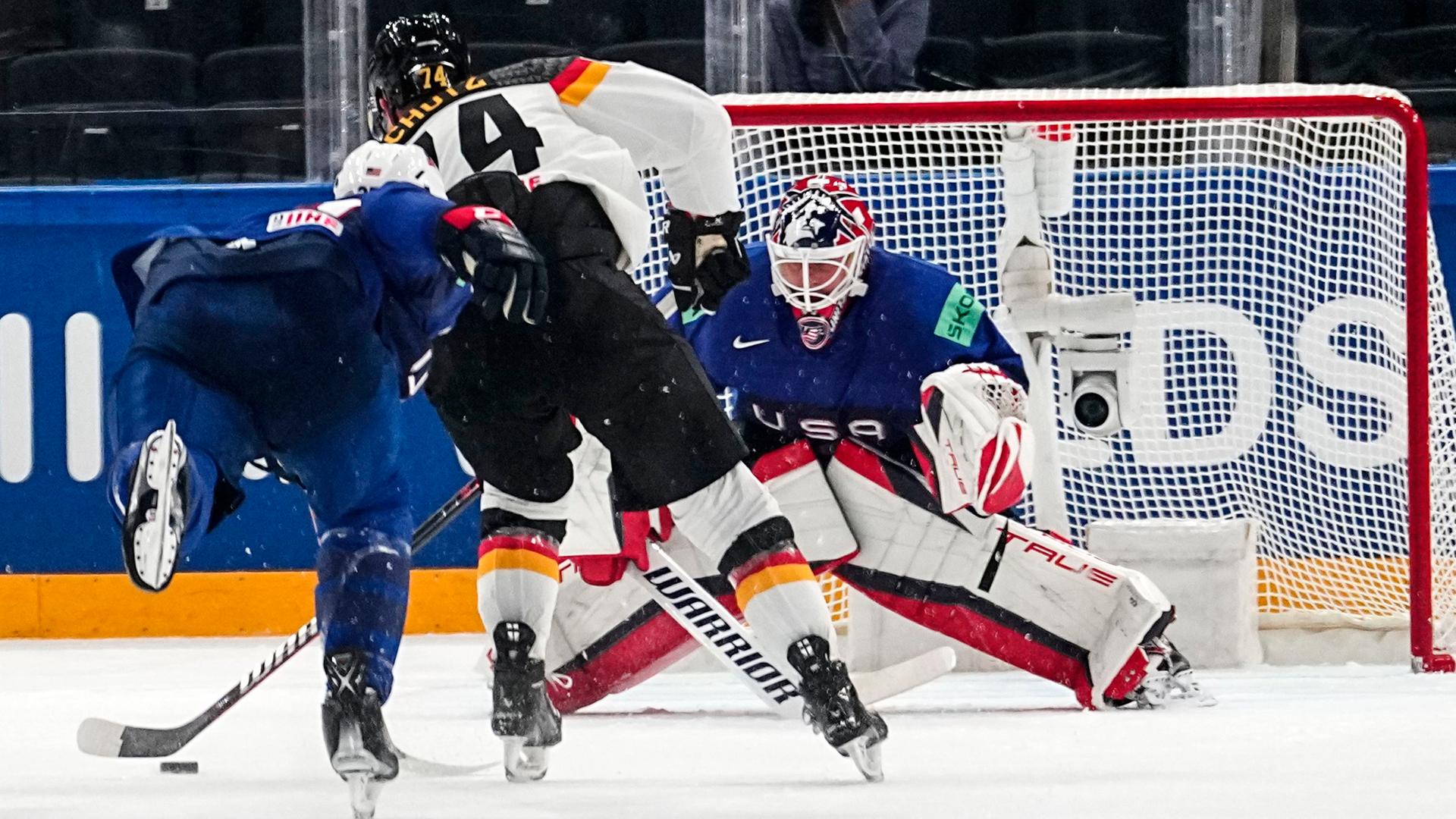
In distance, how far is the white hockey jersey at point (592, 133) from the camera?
8.41ft

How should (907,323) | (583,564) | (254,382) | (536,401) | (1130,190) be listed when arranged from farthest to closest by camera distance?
(1130,190) < (907,323) < (583,564) < (536,401) < (254,382)

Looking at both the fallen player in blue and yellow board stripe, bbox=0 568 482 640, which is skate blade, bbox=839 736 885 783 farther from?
yellow board stripe, bbox=0 568 482 640

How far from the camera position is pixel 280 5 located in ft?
15.1

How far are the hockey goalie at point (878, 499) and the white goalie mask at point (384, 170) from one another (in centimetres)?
96

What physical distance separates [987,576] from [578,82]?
1.22 m

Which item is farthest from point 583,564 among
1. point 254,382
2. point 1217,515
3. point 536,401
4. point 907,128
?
point 1217,515

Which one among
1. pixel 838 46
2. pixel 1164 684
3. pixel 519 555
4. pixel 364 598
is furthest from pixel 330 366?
pixel 838 46

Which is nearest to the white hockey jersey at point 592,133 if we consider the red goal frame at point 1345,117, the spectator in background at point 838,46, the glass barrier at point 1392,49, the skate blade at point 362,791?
the skate blade at point 362,791

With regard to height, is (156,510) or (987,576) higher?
(156,510)

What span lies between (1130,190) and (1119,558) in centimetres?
76

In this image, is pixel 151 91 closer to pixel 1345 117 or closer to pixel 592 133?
pixel 592 133

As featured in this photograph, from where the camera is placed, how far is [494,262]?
2.08 m

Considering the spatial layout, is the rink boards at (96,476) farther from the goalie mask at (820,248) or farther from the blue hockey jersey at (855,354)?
the goalie mask at (820,248)

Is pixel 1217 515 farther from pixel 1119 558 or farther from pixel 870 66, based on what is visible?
pixel 870 66
